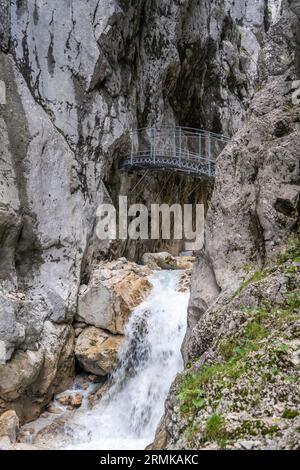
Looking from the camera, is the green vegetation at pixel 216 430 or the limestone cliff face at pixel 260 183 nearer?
the green vegetation at pixel 216 430

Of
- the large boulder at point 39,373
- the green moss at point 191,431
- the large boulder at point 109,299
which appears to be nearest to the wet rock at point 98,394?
the large boulder at point 39,373

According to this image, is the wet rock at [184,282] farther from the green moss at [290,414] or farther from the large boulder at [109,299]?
the green moss at [290,414]

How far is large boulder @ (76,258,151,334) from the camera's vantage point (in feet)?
42.2

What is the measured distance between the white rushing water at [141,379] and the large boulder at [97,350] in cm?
27

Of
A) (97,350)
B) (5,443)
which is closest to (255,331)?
(5,443)

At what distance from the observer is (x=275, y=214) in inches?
263

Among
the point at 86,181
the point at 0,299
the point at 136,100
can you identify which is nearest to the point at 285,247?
the point at 0,299

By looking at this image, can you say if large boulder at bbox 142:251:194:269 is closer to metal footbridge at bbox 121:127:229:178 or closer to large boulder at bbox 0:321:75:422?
metal footbridge at bbox 121:127:229:178

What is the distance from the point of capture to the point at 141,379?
11.6m

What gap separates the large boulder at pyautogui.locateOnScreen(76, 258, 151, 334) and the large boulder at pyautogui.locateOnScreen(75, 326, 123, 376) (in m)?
0.25

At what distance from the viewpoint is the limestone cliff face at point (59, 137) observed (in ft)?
38.8

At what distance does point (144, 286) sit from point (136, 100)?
29.4ft

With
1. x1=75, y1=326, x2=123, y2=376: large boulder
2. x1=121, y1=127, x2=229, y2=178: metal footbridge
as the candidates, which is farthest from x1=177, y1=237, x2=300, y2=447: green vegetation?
x1=121, y1=127, x2=229, y2=178: metal footbridge
